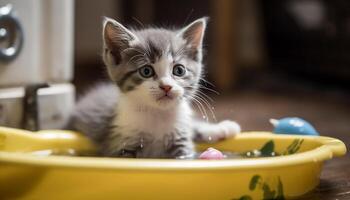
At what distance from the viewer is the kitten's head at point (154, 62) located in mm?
1163

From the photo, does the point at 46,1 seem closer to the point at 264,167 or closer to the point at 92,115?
the point at 92,115

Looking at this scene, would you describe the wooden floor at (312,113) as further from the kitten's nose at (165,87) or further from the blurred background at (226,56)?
the kitten's nose at (165,87)

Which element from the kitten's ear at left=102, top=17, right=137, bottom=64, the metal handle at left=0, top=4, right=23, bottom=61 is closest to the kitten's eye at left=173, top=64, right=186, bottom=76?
the kitten's ear at left=102, top=17, right=137, bottom=64

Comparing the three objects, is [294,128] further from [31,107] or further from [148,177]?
[31,107]

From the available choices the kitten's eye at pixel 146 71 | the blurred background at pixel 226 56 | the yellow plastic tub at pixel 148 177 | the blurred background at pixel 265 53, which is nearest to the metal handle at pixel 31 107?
the blurred background at pixel 226 56

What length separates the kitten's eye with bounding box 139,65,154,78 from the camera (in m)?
1.17

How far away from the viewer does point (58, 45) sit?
1.49 meters

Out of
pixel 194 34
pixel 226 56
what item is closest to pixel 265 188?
pixel 194 34

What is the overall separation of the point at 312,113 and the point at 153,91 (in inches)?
43.5

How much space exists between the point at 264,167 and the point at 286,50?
212cm

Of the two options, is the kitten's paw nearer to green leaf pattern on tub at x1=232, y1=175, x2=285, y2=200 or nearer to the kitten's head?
the kitten's head

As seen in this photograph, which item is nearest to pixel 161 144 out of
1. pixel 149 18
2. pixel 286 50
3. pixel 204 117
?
pixel 204 117

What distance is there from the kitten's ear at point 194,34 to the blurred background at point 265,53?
571 mm

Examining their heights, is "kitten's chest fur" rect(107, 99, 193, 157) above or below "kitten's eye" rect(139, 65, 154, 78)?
below
